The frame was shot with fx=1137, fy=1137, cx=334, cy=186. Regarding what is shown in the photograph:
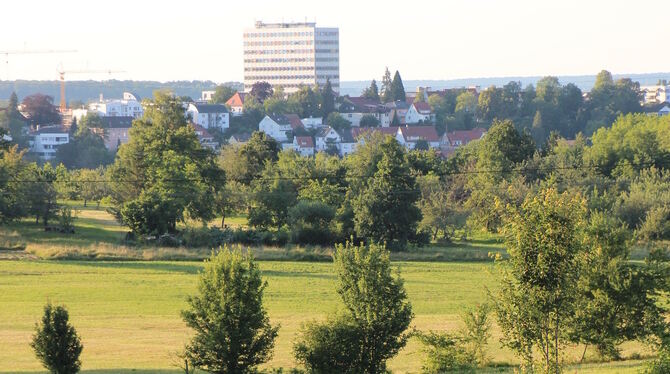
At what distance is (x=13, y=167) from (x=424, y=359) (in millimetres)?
45875

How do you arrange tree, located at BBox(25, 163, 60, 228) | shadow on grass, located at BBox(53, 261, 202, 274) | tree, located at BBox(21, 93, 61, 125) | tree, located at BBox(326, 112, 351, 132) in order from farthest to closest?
tree, located at BBox(326, 112, 351, 132) < tree, located at BBox(21, 93, 61, 125) < tree, located at BBox(25, 163, 60, 228) < shadow on grass, located at BBox(53, 261, 202, 274)

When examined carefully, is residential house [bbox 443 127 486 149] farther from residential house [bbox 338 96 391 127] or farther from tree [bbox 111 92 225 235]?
tree [bbox 111 92 225 235]

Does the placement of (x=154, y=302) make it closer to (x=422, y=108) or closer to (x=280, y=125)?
(x=280, y=125)

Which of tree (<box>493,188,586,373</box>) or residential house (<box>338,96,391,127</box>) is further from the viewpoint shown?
residential house (<box>338,96,391,127</box>)

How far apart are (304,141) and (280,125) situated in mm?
8999

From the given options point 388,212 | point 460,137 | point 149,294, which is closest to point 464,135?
point 460,137

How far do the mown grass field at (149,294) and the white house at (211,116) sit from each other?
116 meters

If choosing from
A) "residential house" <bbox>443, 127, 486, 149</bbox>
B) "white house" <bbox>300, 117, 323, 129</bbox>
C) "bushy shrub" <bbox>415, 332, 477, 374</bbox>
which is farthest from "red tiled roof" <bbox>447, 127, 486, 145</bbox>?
"bushy shrub" <bbox>415, 332, 477, 374</bbox>

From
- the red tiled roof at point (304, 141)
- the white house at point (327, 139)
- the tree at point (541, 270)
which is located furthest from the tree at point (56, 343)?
the white house at point (327, 139)

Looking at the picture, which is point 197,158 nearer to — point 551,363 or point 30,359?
point 30,359

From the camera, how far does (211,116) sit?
182 m

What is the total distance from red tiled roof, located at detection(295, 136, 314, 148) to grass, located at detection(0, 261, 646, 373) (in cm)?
11287

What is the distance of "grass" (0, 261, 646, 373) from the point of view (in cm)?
2912

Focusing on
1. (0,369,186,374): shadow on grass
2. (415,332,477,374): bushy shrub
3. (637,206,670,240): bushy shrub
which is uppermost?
(415,332,477,374): bushy shrub
